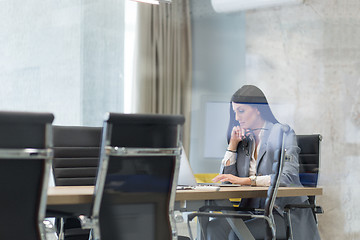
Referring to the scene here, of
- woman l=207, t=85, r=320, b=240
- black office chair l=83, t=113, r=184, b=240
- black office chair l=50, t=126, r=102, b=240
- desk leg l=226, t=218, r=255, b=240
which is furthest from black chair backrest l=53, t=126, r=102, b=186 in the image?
black office chair l=83, t=113, r=184, b=240

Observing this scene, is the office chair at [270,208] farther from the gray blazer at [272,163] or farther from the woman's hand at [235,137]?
the woman's hand at [235,137]

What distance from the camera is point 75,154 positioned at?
157 inches

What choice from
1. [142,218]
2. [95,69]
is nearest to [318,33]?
[95,69]

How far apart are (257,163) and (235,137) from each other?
32 cm

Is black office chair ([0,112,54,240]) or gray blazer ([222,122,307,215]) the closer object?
black office chair ([0,112,54,240])

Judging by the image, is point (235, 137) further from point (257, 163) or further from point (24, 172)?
point (24, 172)

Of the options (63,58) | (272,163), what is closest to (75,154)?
(272,163)

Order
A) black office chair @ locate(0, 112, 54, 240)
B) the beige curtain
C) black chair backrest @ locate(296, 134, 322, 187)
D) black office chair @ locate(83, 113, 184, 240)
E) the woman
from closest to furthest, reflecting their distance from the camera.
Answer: black office chair @ locate(0, 112, 54, 240), black office chair @ locate(83, 113, 184, 240), the woman, black chair backrest @ locate(296, 134, 322, 187), the beige curtain

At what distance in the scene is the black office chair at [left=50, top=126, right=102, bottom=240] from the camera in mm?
3926

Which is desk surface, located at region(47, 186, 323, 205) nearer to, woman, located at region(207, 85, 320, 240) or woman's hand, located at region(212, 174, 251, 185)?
woman, located at region(207, 85, 320, 240)

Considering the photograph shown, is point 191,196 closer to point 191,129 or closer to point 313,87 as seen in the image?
point 313,87

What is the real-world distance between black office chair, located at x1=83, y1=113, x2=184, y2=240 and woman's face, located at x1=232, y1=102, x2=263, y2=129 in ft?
4.50

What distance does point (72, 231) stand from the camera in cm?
320

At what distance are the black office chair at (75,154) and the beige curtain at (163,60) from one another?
239cm
